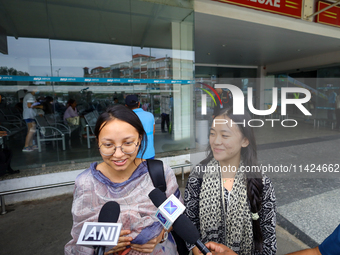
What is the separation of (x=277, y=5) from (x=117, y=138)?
662cm

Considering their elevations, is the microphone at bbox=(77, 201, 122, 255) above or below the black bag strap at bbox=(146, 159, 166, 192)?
below

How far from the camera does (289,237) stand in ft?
8.34

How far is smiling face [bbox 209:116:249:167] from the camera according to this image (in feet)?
3.93

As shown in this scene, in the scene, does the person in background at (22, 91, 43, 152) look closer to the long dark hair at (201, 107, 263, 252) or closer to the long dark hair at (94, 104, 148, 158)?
the long dark hair at (94, 104, 148, 158)

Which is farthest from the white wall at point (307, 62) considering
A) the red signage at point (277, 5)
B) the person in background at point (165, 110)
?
the person in background at point (165, 110)

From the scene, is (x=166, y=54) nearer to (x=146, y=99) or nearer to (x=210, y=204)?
(x=146, y=99)

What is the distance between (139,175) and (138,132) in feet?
0.73

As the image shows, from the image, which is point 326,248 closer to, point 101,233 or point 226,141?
point 226,141

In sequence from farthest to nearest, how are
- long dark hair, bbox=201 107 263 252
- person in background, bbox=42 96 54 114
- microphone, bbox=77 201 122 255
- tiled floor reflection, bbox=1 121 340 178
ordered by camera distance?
person in background, bbox=42 96 54 114 < tiled floor reflection, bbox=1 121 340 178 < long dark hair, bbox=201 107 263 252 < microphone, bbox=77 201 122 255

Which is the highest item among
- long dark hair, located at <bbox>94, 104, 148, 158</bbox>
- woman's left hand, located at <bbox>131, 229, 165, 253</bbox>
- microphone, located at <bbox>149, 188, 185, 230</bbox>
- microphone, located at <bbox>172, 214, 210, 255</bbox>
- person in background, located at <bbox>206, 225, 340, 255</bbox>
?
long dark hair, located at <bbox>94, 104, 148, 158</bbox>

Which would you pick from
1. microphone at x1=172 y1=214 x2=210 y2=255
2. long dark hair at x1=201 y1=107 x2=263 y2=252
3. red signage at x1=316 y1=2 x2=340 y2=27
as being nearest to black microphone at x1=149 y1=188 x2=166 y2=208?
microphone at x1=172 y1=214 x2=210 y2=255

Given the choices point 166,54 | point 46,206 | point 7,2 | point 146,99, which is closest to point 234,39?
point 166,54

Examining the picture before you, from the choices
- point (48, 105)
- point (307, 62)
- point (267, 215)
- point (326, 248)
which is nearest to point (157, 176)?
point (267, 215)

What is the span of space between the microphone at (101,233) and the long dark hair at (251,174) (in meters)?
0.78
